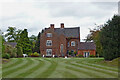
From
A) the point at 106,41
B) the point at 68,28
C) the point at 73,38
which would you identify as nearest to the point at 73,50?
the point at 73,38

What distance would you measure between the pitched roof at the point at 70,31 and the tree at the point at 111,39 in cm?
2833

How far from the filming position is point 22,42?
5903 cm

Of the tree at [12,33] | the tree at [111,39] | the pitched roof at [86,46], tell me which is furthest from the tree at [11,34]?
the tree at [111,39]

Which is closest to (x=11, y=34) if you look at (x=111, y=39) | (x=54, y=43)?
(x=54, y=43)

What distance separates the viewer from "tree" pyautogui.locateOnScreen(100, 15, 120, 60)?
2400 centimetres

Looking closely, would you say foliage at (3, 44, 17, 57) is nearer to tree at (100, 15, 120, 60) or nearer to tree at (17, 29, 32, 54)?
tree at (17, 29, 32, 54)

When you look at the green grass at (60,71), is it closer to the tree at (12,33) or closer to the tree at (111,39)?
the tree at (111,39)

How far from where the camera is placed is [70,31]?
2191 inches

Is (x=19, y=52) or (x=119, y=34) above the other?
(x=119, y=34)

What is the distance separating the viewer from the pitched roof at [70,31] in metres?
54.5

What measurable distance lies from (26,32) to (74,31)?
1571 cm

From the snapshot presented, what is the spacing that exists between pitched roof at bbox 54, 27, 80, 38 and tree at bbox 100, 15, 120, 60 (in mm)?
28334

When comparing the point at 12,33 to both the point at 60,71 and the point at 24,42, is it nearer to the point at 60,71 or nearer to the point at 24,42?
the point at 24,42

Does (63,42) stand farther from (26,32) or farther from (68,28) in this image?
(26,32)
